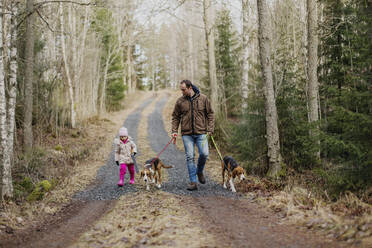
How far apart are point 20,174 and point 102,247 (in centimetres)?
638

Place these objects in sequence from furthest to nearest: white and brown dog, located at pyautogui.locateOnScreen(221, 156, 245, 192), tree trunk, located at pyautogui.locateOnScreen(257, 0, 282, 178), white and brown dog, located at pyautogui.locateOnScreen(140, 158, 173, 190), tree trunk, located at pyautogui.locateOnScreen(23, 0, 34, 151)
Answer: tree trunk, located at pyautogui.locateOnScreen(23, 0, 34, 151) → tree trunk, located at pyautogui.locateOnScreen(257, 0, 282, 178) → white and brown dog, located at pyautogui.locateOnScreen(140, 158, 173, 190) → white and brown dog, located at pyautogui.locateOnScreen(221, 156, 245, 192)

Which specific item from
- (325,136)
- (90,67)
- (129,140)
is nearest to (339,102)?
(325,136)

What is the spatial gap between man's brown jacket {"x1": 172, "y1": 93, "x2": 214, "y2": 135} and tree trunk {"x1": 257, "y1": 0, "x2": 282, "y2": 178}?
191 centimetres

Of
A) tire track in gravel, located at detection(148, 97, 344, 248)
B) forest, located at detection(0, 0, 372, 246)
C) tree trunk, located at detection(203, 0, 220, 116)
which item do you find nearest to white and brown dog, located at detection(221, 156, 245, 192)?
tire track in gravel, located at detection(148, 97, 344, 248)

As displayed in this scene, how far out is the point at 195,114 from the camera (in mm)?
6477

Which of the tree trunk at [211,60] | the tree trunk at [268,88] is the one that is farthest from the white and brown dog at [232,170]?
the tree trunk at [211,60]

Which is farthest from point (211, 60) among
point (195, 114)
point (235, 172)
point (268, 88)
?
point (235, 172)

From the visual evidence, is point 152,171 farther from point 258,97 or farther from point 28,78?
point 28,78

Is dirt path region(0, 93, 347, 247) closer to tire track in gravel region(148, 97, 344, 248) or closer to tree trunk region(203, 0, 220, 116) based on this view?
tire track in gravel region(148, 97, 344, 248)

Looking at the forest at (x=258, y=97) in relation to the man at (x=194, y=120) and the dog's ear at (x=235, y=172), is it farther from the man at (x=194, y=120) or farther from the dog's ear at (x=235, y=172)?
the man at (x=194, y=120)

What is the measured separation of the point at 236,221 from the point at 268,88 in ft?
13.1

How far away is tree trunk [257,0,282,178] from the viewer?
746 cm

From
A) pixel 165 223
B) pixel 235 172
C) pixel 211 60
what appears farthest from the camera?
pixel 211 60

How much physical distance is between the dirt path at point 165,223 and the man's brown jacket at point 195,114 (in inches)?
58.5
